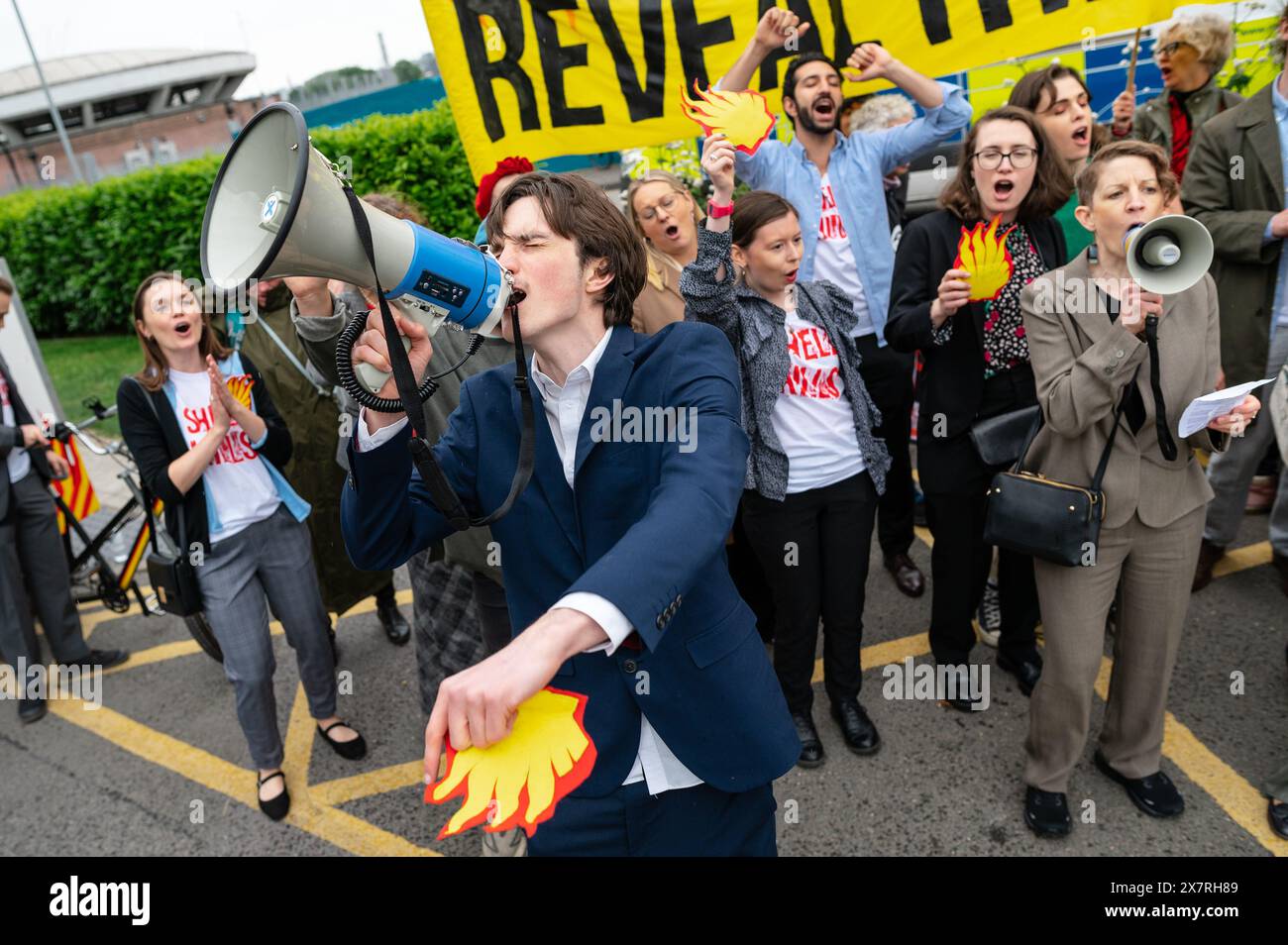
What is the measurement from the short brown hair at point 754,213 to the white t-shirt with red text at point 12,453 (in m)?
3.47

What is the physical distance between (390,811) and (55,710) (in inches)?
87.9

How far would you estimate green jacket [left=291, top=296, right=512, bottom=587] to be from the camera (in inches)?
106

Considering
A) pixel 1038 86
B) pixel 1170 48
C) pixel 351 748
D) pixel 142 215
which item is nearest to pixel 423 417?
pixel 351 748

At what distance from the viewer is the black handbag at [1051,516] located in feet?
8.39

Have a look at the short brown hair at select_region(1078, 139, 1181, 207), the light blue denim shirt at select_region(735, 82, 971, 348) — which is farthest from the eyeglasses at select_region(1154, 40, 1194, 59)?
the short brown hair at select_region(1078, 139, 1181, 207)

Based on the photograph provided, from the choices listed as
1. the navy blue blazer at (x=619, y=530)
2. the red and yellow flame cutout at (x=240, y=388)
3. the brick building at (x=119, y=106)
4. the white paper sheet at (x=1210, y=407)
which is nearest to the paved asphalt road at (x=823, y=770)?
the white paper sheet at (x=1210, y=407)

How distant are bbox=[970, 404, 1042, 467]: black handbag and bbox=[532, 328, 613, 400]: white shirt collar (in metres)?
1.75

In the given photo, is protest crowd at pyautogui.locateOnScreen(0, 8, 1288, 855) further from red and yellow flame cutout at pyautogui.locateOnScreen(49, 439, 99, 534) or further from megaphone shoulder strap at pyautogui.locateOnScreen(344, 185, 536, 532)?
red and yellow flame cutout at pyautogui.locateOnScreen(49, 439, 99, 534)

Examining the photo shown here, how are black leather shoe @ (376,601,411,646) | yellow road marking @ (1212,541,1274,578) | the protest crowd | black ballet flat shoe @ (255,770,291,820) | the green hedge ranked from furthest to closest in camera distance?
the green hedge → black leather shoe @ (376,601,411,646) → yellow road marking @ (1212,541,1274,578) → black ballet flat shoe @ (255,770,291,820) → the protest crowd

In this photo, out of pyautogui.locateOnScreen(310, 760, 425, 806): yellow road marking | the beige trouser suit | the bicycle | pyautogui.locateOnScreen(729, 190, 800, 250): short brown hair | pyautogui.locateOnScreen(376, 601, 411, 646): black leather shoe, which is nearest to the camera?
the beige trouser suit

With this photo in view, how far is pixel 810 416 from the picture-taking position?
3.11 m

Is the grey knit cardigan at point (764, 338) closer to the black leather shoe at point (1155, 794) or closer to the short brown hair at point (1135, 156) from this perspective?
the short brown hair at point (1135, 156)

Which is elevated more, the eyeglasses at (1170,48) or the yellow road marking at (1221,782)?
the eyeglasses at (1170,48)

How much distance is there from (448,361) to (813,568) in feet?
4.79
